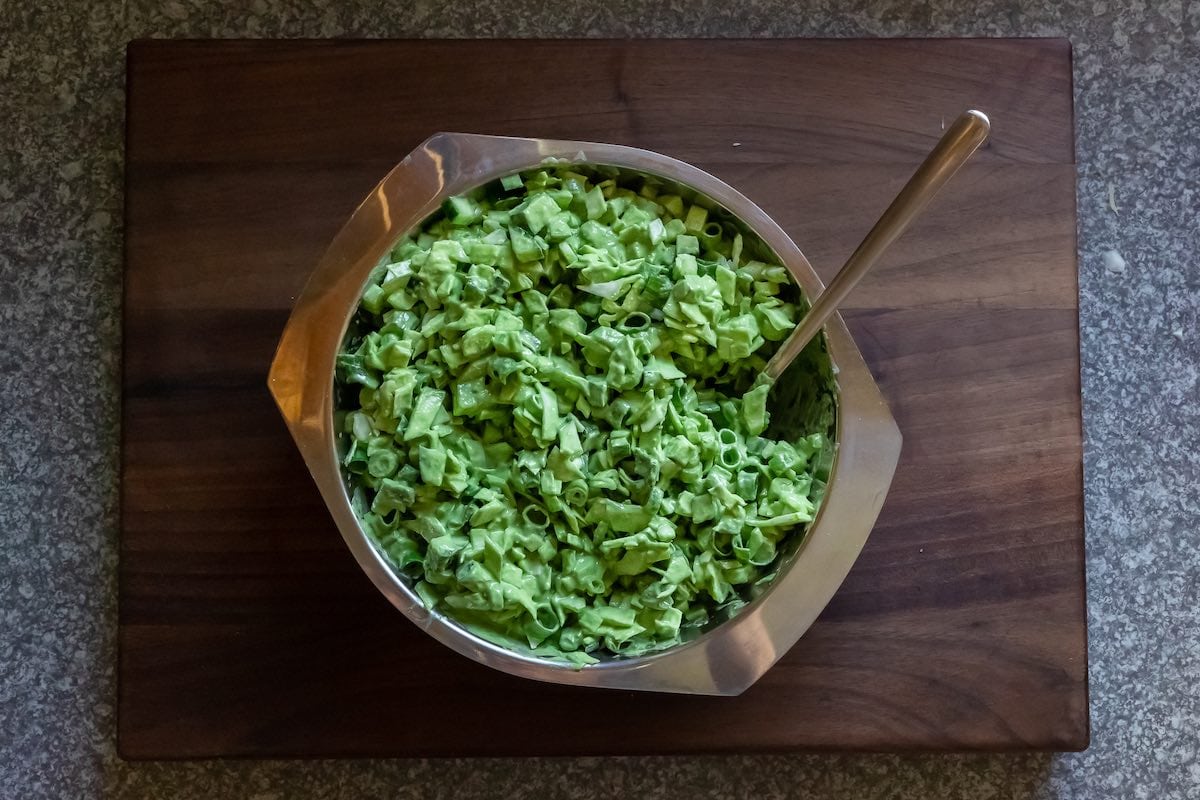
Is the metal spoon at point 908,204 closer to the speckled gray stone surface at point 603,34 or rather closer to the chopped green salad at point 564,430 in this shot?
the chopped green salad at point 564,430

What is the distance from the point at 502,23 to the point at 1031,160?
1.87 ft

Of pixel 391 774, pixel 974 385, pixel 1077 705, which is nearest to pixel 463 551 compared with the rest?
pixel 391 774

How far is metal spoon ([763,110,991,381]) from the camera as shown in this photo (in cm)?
74

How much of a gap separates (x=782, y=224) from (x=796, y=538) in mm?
322

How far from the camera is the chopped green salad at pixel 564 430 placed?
3.01 ft

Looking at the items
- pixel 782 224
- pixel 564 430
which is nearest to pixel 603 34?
pixel 782 224

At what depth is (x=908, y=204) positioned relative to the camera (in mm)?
776

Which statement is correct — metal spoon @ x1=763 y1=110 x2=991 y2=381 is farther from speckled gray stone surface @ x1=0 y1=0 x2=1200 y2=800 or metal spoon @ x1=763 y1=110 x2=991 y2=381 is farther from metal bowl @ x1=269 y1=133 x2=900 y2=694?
speckled gray stone surface @ x1=0 y1=0 x2=1200 y2=800

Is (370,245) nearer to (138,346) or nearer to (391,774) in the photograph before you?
(138,346)

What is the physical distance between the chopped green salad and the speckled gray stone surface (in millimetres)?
311

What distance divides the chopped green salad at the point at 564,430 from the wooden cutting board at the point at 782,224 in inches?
6.0

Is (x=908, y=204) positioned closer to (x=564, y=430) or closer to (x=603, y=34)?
(x=564, y=430)

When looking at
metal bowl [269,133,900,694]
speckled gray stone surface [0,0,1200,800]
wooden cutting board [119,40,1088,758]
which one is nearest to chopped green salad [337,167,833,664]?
metal bowl [269,133,900,694]

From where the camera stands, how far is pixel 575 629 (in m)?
0.94
